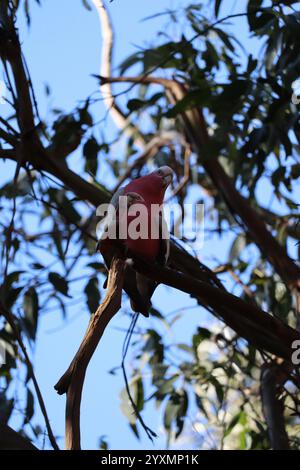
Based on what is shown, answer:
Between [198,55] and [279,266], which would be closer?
[279,266]

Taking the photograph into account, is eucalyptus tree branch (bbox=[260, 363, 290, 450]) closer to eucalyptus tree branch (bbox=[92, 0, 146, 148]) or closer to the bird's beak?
the bird's beak

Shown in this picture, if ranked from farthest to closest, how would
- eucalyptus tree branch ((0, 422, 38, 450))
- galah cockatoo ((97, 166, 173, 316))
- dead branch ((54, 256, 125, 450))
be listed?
1. galah cockatoo ((97, 166, 173, 316))
2. eucalyptus tree branch ((0, 422, 38, 450))
3. dead branch ((54, 256, 125, 450))

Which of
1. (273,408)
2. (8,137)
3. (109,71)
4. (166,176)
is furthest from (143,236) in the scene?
(109,71)

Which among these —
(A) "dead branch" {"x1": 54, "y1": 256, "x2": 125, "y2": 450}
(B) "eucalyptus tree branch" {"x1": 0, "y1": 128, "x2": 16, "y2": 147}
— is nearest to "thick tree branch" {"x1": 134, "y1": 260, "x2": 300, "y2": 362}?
(A) "dead branch" {"x1": 54, "y1": 256, "x2": 125, "y2": 450}

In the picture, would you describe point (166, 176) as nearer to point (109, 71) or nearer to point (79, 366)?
point (79, 366)

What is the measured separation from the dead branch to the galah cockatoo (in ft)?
1.07

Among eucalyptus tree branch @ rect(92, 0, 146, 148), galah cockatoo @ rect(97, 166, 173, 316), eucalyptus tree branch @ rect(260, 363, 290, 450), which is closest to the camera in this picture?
galah cockatoo @ rect(97, 166, 173, 316)

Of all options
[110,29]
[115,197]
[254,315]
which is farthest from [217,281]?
[110,29]

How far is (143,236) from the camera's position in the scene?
2561 millimetres

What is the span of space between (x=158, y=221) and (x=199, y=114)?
0.93 metres

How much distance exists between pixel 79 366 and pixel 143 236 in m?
0.75

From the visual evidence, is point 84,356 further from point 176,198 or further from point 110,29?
point 110,29

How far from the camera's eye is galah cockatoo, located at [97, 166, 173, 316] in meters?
2.50

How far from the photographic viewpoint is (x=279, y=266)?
113 inches
